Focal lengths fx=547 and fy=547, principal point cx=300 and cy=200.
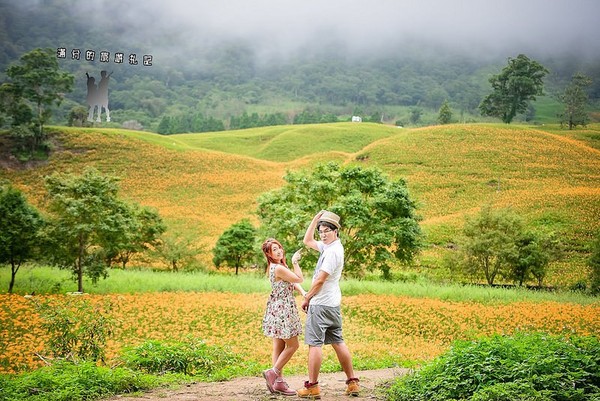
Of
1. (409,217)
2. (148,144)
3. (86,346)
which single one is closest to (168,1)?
(148,144)

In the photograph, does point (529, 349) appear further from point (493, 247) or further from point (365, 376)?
point (493, 247)

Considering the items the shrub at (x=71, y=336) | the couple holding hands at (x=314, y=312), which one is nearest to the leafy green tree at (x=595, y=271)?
the couple holding hands at (x=314, y=312)

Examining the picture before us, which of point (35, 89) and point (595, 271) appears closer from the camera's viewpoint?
point (595, 271)

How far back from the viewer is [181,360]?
995cm

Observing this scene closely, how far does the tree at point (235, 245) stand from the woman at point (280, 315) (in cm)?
2560

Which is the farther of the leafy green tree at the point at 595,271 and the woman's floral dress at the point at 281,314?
A: the leafy green tree at the point at 595,271

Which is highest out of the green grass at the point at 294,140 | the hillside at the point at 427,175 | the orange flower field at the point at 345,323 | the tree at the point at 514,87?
the tree at the point at 514,87

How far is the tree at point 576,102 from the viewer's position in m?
59.9

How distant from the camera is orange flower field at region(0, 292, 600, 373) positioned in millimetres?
12422

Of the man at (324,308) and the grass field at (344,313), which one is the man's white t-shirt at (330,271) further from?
the grass field at (344,313)

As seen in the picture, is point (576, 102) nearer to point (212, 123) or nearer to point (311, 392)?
point (311, 392)

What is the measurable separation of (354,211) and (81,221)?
13387 mm

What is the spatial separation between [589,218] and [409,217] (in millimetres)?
12656

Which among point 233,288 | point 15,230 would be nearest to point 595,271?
point 233,288
